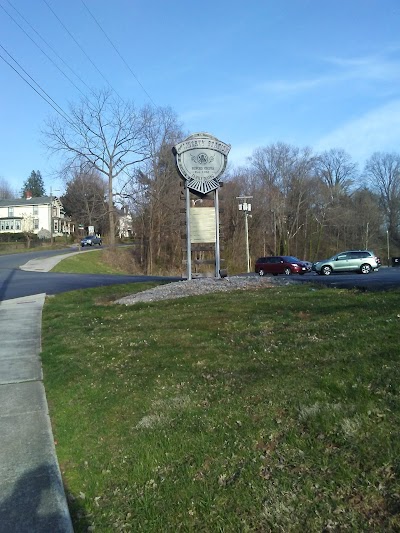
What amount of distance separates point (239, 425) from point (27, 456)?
204 centimetres

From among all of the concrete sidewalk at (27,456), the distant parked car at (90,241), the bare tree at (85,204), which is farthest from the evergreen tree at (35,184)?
the concrete sidewalk at (27,456)

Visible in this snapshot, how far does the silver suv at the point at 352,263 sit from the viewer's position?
1433 inches

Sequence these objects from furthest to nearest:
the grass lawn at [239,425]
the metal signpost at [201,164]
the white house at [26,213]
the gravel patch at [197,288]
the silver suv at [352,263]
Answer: the white house at [26,213]
the silver suv at [352,263]
the metal signpost at [201,164]
the gravel patch at [197,288]
the grass lawn at [239,425]

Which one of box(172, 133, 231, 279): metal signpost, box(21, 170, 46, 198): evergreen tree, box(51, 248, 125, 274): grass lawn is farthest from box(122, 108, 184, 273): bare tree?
box(21, 170, 46, 198): evergreen tree

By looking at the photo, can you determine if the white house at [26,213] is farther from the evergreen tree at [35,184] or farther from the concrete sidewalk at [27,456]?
the concrete sidewalk at [27,456]

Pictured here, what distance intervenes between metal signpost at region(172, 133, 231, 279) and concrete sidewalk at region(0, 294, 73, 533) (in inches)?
325

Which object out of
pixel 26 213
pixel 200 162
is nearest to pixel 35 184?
pixel 26 213

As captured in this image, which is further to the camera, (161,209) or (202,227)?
(161,209)

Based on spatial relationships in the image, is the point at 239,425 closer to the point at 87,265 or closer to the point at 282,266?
the point at 282,266

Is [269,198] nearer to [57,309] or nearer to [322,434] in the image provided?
[57,309]

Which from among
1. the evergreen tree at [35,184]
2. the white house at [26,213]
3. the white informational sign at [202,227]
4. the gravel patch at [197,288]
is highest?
the evergreen tree at [35,184]

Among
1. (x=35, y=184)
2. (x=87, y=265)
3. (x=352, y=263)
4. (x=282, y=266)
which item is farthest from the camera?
(x=35, y=184)

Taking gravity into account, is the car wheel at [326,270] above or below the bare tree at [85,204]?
below

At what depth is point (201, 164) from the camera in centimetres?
1658
